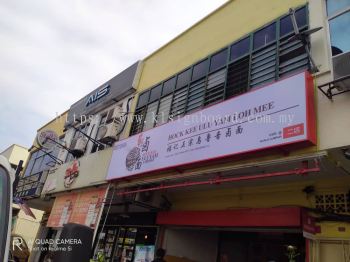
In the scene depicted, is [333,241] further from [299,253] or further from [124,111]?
[124,111]

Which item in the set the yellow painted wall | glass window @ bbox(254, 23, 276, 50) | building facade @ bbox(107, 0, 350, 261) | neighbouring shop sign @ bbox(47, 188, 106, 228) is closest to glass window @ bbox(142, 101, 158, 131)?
building facade @ bbox(107, 0, 350, 261)

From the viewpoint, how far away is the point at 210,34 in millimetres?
10258

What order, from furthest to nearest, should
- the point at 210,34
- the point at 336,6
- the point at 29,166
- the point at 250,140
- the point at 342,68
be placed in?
the point at 29,166 → the point at 210,34 → the point at 336,6 → the point at 250,140 → the point at 342,68

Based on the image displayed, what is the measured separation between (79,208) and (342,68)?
30.9ft

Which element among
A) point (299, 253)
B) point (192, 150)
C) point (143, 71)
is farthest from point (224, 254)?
point (143, 71)

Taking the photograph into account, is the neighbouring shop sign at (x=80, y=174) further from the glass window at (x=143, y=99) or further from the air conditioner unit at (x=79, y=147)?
the glass window at (x=143, y=99)

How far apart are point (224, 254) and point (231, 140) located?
15.7 ft

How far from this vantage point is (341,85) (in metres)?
5.34

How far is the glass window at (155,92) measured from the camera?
11.3 metres

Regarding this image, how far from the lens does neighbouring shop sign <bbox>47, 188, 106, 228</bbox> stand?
413 inches

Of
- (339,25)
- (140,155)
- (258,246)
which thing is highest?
(339,25)

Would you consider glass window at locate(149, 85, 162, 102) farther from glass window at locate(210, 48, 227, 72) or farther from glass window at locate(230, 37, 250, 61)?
glass window at locate(230, 37, 250, 61)

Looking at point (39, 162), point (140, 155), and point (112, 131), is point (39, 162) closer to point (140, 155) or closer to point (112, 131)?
point (112, 131)

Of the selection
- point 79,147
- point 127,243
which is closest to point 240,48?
point 127,243
